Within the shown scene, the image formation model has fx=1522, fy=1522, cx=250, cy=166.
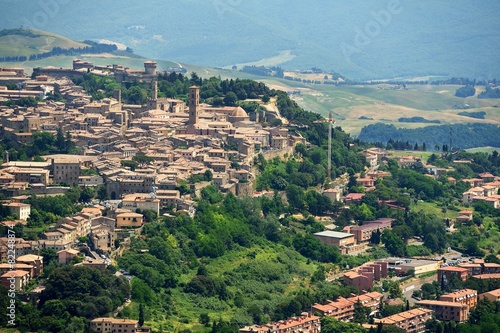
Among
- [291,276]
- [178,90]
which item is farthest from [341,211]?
[178,90]

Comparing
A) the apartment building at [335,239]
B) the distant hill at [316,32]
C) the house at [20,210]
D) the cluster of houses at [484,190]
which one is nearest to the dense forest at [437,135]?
the cluster of houses at [484,190]

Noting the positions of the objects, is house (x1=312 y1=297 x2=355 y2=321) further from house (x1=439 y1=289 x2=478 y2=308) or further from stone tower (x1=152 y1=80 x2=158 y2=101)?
stone tower (x1=152 y1=80 x2=158 y2=101)

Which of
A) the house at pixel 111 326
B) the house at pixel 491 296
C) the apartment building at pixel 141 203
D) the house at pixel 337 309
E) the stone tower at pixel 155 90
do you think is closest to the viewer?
the house at pixel 111 326

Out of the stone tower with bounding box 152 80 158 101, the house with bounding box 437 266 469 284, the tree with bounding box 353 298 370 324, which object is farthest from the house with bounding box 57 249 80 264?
the stone tower with bounding box 152 80 158 101

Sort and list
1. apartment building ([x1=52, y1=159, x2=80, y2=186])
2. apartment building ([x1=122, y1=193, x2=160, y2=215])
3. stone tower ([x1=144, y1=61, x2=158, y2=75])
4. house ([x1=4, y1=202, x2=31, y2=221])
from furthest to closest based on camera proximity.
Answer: stone tower ([x1=144, y1=61, x2=158, y2=75]), apartment building ([x1=52, y1=159, x2=80, y2=186]), apartment building ([x1=122, y1=193, x2=160, y2=215]), house ([x1=4, y1=202, x2=31, y2=221])

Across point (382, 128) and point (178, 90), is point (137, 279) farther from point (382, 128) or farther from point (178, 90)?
point (382, 128)

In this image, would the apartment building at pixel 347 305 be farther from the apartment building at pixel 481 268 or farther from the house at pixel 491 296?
the apartment building at pixel 481 268

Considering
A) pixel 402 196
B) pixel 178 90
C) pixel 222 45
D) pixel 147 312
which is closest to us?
pixel 147 312
